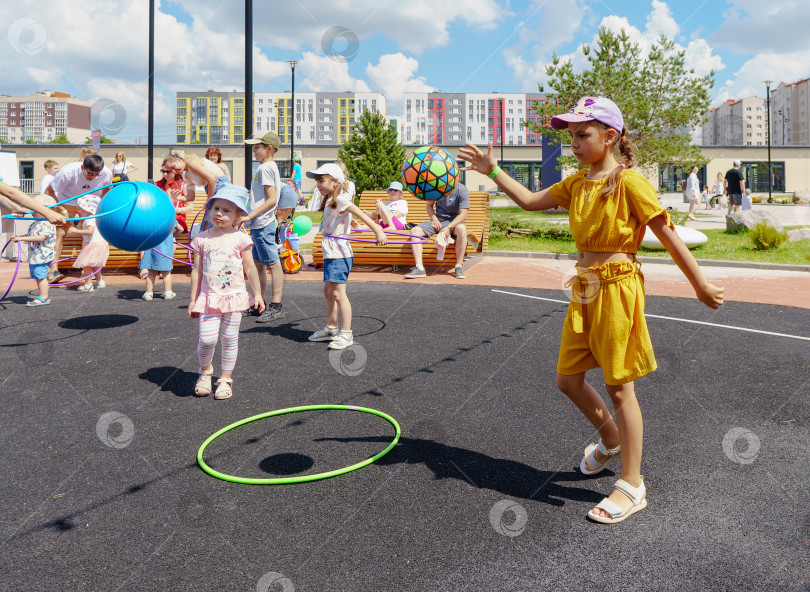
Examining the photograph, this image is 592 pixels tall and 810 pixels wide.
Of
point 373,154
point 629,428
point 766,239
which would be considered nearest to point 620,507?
point 629,428

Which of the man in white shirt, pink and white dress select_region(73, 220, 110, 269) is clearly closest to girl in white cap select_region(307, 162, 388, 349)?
the man in white shirt

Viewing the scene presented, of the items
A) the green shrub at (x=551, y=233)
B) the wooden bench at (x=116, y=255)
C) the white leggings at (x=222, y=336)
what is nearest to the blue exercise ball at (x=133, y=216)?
the white leggings at (x=222, y=336)

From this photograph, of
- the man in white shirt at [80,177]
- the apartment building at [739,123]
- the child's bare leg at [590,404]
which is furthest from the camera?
the apartment building at [739,123]

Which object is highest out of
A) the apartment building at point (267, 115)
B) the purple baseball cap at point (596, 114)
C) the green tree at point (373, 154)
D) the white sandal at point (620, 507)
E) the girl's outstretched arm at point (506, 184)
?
the apartment building at point (267, 115)

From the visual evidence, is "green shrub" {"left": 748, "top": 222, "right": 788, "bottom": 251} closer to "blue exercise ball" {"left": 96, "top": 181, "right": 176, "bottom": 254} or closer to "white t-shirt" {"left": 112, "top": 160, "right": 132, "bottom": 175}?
"white t-shirt" {"left": 112, "top": 160, "right": 132, "bottom": 175}

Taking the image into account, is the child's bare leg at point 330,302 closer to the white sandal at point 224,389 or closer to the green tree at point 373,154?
the white sandal at point 224,389

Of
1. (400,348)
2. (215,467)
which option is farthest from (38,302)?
(215,467)

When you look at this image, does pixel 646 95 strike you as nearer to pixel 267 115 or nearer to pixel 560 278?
pixel 560 278

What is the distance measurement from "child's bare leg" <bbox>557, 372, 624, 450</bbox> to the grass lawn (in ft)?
40.1

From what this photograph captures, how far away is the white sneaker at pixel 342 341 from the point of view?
666 cm

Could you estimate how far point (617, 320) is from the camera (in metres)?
3.32

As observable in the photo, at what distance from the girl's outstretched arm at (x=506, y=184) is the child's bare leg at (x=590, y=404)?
0.95m

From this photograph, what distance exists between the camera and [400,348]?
6.80m

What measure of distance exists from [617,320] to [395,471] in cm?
148
